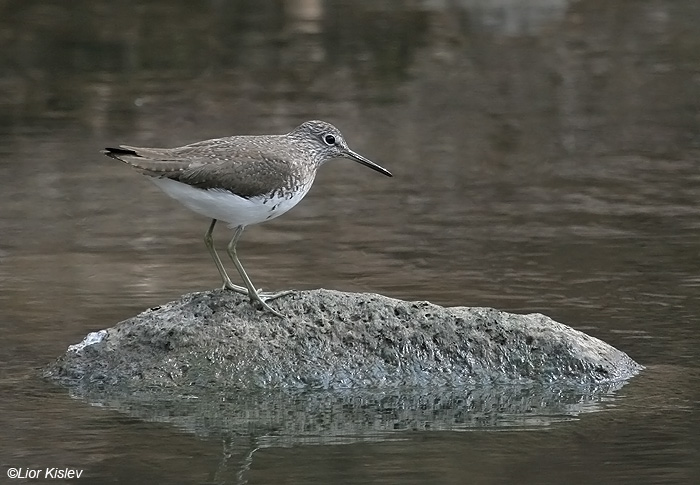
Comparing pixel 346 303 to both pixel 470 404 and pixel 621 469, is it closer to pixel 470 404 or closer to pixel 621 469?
pixel 470 404

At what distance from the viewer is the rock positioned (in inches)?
338

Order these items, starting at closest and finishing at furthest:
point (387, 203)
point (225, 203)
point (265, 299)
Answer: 1. point (225, 203)
2. point (265, 299)
3. point (387, 203)

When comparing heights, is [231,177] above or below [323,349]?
above

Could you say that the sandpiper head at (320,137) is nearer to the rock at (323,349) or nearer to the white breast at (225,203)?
the white breast at (225,203)

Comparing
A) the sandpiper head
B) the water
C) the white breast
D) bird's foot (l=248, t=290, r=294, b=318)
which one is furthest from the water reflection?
the sandpiper head

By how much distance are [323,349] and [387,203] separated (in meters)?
5.05

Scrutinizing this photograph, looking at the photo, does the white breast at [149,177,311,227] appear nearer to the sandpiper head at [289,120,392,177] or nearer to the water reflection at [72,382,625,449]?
the sandpiper head at [289,120,392,177]

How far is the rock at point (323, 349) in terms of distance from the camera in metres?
8.59

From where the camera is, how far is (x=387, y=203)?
13594 millimetres

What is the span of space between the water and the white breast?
115cm

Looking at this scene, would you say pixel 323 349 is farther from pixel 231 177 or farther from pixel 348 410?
pixel 231 177

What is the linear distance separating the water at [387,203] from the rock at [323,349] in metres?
0.25

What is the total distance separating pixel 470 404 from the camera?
8.55m

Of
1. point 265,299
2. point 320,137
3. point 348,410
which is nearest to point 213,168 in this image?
point 265,299
